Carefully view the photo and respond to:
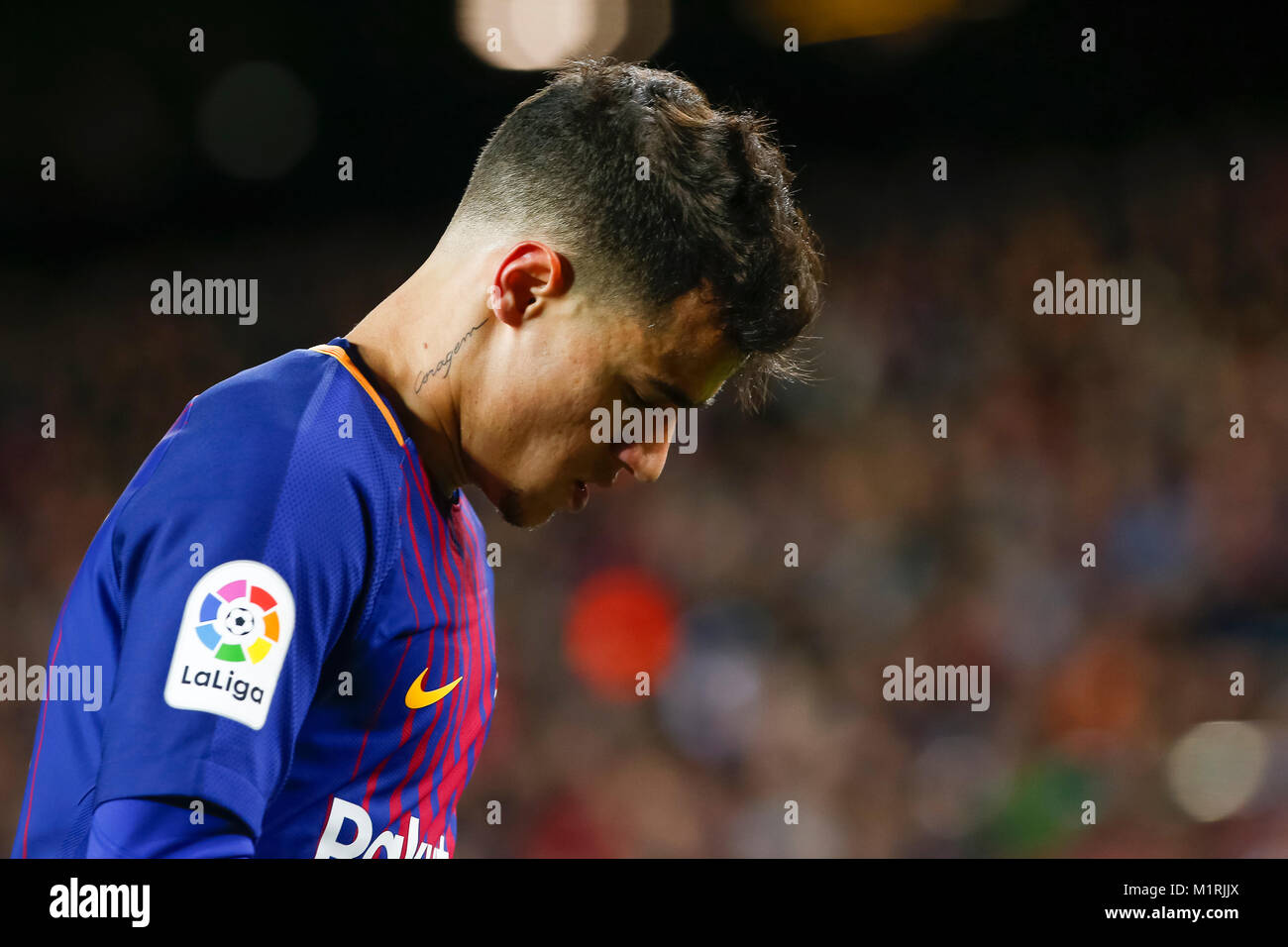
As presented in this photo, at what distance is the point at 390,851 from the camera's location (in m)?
1.61

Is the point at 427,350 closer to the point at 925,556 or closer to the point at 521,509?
the point at 521,509

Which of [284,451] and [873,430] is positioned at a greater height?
[873,430]

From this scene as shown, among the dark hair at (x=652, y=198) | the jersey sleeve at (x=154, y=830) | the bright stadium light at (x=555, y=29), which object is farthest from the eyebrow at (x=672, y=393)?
the bright stadium light at (x=555, y=29)

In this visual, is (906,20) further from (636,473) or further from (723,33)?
(636,473)

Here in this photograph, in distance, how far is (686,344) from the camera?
1698mm

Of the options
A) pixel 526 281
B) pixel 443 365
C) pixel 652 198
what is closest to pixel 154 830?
pixel 443 365

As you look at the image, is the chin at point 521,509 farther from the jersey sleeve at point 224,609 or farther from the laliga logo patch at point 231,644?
the laliga logo patch at point 231,644

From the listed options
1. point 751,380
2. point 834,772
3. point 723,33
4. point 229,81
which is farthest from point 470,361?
point 229,81

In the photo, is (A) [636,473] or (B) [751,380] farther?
(B) [751,380]

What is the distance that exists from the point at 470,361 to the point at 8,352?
6.01 meters

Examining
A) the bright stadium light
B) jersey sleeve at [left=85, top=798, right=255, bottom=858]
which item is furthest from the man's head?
the bright stadium light

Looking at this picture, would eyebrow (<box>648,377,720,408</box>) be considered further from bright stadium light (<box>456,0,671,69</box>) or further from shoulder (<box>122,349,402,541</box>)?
bright stadium light (<box>456,0,671,69</box>)

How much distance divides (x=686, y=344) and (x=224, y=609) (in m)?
0.77

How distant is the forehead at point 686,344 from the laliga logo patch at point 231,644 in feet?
2.14
